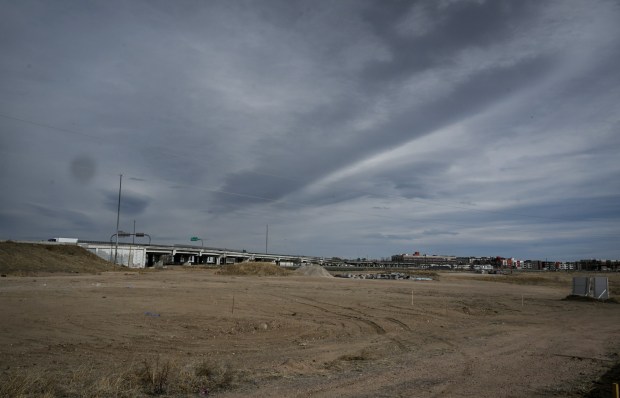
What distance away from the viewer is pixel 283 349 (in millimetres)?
14719

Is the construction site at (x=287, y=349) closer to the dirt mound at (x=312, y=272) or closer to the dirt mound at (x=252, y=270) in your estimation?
the dirt mound at (x=252, y=270)

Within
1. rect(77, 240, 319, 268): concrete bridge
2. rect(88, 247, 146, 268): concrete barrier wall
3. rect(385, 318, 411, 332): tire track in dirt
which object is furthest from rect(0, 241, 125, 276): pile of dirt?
rect(385, 318, 411, 332): tire track in dirt

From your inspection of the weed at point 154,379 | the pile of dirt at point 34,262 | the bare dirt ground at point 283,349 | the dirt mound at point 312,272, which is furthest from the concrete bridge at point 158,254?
the weed at point 154,379

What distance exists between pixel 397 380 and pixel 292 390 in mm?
2652

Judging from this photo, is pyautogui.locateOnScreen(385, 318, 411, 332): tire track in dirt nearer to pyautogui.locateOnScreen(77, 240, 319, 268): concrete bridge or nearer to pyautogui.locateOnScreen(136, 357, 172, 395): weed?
pyautogui.locateOnScreen(136, 357, 172, 395): weed

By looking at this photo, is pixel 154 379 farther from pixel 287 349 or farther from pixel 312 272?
pixel 312 272

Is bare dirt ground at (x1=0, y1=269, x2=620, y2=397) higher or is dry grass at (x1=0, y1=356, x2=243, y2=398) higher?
dry grass at (x1=0, y1=356, x2=243, y2=398)

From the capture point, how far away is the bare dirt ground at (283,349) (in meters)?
9.71

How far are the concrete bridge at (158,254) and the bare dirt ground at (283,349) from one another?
69.9 metres

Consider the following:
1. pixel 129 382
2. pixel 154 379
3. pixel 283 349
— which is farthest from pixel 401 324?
pixel 129 382

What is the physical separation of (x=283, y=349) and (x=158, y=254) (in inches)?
5805

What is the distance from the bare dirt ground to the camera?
9.71m

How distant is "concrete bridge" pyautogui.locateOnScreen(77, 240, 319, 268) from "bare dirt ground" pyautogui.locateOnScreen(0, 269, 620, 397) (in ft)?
229

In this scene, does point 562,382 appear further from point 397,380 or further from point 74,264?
point 74,264
